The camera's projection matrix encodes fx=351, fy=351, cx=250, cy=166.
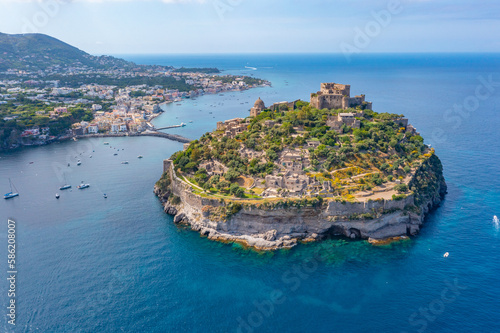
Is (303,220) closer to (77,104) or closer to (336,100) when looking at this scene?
(336,100)

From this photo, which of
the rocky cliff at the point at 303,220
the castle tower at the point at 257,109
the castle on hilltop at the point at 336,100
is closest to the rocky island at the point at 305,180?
the rocky cliff at the point at 303,220

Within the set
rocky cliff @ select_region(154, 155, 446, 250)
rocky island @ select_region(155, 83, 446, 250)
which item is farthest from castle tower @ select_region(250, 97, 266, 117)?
rocky cliff @ select_region(154, 155, 446, 250)

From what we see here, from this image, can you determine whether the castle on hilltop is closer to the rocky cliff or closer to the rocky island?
the rocky island

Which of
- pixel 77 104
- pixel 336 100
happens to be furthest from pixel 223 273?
pixel 77 104

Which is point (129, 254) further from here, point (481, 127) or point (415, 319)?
point (481, 127)

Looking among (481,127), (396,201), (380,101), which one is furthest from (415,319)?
(380,101)
